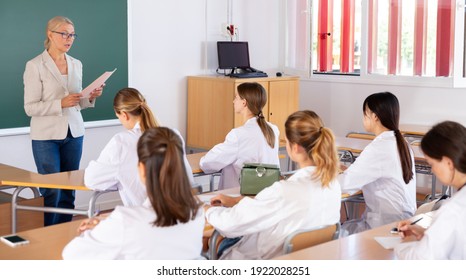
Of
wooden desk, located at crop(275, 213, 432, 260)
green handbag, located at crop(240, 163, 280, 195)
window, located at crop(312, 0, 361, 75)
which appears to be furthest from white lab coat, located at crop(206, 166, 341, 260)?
window, located at crop(312, 0, 361, 75)

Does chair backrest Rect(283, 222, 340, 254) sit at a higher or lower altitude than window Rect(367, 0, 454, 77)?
lower

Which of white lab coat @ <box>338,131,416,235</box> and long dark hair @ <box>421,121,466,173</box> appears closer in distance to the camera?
long dark hair @ <box>421,121,466,173</box>

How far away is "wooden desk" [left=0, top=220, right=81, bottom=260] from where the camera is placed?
2.70 meters

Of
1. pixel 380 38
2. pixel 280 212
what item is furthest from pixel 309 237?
pixel 380 38

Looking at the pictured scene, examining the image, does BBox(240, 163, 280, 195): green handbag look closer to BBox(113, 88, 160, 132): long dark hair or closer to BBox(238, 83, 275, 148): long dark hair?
BBox(113, 88, 160, 132): long dark hair

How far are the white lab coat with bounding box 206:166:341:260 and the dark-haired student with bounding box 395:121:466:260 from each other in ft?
1.69

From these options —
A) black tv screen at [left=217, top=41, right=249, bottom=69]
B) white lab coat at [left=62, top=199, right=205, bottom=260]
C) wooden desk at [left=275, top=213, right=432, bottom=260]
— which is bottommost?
wooden desk at [left=275, top=213, right=432, bottom=260]

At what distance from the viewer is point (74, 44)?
595 cm

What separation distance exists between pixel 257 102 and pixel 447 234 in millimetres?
2229

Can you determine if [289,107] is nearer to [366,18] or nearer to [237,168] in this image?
[366,18]

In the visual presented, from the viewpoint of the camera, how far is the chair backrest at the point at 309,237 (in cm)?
289

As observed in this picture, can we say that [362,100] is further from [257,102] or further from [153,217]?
[153,217]

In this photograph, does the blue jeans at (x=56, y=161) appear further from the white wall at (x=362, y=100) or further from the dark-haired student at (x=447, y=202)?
the white wall at (x=362, y=100)

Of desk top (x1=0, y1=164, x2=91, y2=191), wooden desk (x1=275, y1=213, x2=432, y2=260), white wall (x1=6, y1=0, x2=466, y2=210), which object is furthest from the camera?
white wall (x1=6, y1=0, x2=466, y2=210)
